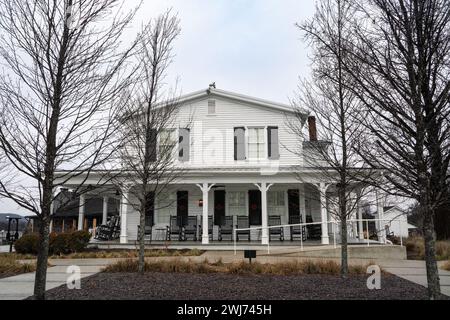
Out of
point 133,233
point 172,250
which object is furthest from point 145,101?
point 133,233

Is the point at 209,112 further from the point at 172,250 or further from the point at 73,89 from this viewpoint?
the point at 73,89

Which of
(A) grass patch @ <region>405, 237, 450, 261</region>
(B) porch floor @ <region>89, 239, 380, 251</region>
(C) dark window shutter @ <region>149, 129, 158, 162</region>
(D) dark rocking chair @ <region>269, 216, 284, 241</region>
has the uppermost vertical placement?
(C) dark window shutter @ <region>149, 129, 158, 162</region>

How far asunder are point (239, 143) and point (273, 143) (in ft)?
5.43

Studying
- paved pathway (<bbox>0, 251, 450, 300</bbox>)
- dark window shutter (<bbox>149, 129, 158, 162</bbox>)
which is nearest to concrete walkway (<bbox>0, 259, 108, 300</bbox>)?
paved pathway (<bbox>0, 251, 450, 300</bbox>)

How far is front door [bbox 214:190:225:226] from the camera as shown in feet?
63.5

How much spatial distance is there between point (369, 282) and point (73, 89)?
735 centimetres

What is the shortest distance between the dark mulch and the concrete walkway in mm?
585

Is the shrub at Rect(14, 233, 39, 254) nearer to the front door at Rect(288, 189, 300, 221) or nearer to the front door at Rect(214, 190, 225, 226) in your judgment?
the front door at Rect(214, 190, 225, 226)

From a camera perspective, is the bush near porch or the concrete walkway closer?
the concrete walkway

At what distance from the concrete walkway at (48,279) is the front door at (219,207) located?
7.00 meters

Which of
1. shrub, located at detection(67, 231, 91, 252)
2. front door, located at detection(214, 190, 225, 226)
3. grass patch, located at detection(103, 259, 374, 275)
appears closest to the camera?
grass patch, located at detection(103, 259, 374, 275)

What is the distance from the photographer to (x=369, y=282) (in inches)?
356

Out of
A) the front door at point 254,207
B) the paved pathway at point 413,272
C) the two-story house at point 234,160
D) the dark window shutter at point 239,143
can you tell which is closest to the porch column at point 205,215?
the two-story house at point 234,160
